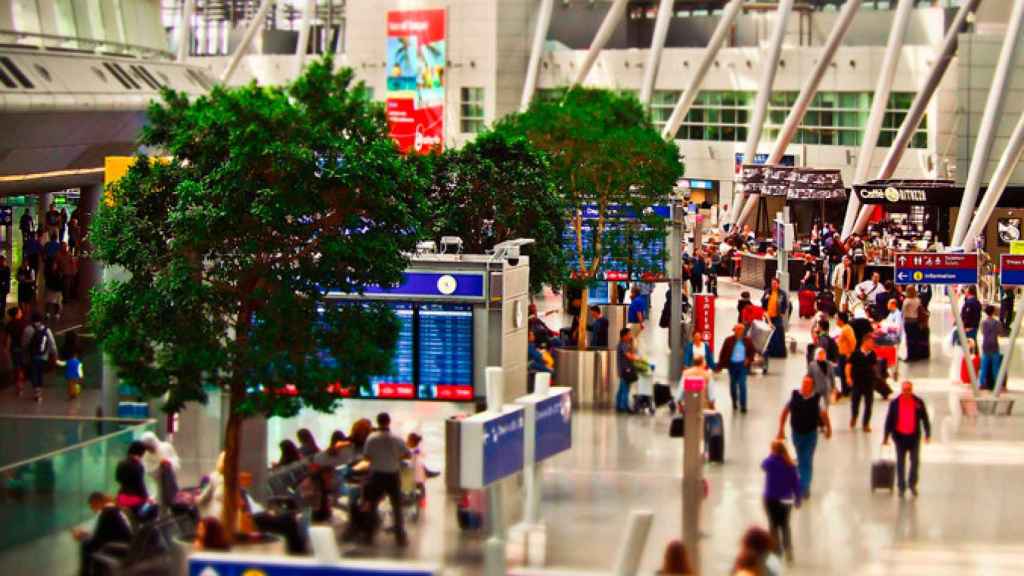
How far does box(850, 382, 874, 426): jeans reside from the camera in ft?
83.5

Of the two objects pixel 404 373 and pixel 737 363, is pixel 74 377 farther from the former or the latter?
pixel 737 363

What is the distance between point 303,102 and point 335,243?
1377 millimetres

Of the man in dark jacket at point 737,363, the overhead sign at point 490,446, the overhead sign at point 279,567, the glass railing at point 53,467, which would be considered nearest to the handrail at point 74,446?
the glass railing at point 53,467

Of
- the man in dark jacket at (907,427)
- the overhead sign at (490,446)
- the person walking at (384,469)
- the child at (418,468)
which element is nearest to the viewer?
the overhead sign at (490,446)

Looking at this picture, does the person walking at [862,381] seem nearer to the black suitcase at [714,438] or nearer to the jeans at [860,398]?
the jeans at [860,398]

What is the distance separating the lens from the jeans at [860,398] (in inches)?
1002

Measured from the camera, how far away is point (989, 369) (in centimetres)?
2889

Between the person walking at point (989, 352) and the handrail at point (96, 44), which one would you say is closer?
the person walking at point (989, 352)

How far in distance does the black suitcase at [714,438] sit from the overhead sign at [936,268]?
6.67 meters

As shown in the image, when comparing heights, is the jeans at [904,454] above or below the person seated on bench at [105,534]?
above

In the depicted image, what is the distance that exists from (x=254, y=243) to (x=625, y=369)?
1121 centimetres

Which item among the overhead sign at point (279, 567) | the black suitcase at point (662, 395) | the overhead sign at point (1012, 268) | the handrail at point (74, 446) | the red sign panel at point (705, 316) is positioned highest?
the overhead sign at point (1012, 268)

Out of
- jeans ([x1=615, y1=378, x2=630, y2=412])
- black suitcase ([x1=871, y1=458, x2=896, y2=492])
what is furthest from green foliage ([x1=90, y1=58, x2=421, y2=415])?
jeans ([x1=615, y1=378, x2=630, y2=412])

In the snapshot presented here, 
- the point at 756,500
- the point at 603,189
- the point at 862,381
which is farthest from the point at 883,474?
the point at 603,189
